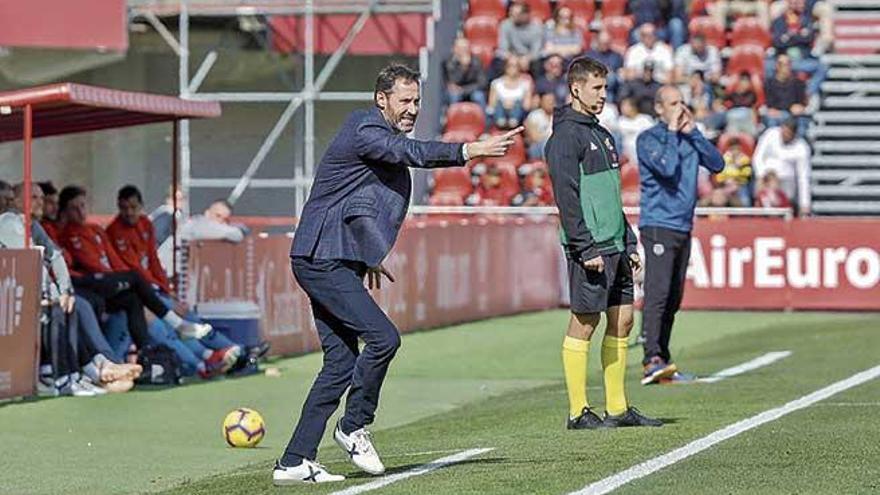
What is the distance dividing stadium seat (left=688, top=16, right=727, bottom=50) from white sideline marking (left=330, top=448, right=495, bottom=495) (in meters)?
21.2

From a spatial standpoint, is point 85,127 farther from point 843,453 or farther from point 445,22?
point 445,22

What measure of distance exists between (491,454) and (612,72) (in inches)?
807

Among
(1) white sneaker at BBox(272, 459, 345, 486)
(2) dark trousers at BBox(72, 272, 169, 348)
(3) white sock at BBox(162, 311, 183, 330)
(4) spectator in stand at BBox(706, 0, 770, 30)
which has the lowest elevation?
(1) white sneaker at BBox(272, 459, 345, 486)

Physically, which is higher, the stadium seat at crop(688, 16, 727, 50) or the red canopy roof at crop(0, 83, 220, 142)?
the stadium seat at crop(688, 16, 727, 50)

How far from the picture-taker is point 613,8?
32.5 meters

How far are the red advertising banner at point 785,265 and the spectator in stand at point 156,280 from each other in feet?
31.0

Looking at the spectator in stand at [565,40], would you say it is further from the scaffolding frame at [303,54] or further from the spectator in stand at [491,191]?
the spectator in stand at [491,191]

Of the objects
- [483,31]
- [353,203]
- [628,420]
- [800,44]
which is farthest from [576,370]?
[483,31]

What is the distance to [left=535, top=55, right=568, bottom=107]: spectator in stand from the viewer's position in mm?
30891

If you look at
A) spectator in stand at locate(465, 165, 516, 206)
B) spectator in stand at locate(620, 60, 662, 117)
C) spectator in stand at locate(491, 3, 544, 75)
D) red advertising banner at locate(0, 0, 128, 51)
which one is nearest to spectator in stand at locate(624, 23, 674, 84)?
spectator in stand at locate(620, 60, 662, 117)

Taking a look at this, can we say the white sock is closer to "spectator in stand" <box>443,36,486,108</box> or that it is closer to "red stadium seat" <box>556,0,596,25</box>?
"spectator in stand" <box>443,36,486,108</box>

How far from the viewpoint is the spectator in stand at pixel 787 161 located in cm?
2806

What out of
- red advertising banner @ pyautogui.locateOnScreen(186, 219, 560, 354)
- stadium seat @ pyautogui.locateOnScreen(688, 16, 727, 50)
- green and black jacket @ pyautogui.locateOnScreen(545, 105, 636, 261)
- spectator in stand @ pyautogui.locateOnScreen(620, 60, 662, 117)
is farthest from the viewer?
stadium seat @ pyautogui.locateOnScreen(688, 16, 727, 50)

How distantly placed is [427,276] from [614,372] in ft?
37.2
